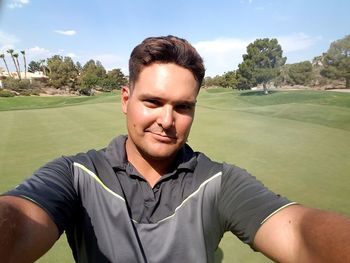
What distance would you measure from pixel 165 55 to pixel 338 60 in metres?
38.6

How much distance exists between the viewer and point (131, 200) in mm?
1938

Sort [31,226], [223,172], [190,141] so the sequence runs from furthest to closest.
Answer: [190,141], [223,172], [31,226]

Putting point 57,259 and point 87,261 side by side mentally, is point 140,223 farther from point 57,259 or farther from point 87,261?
point 57,259

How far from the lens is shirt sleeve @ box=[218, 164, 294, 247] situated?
1.77 meters

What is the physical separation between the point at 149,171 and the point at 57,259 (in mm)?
2191

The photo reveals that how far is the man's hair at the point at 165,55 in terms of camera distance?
7.14 feet

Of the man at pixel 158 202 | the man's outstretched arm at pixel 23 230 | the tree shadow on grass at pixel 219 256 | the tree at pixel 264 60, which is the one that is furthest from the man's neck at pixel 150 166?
the tree at pixel 264 60

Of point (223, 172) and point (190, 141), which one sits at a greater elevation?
point (223, 172)

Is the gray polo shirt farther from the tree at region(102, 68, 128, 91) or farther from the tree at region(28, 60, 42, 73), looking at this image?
the tree at region(28, 60, 42, 73)

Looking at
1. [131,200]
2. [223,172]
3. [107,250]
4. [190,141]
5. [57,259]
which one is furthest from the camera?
[190,141]

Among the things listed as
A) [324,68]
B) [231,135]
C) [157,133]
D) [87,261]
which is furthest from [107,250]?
[324,68]

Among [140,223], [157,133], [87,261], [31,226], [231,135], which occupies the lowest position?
[231,135]

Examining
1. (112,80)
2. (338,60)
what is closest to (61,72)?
(112,80)

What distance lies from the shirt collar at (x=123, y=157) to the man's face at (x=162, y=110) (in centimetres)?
7
